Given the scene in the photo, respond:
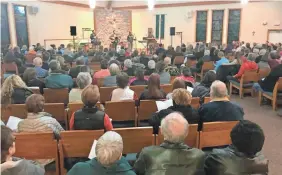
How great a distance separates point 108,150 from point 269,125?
3.45 metres

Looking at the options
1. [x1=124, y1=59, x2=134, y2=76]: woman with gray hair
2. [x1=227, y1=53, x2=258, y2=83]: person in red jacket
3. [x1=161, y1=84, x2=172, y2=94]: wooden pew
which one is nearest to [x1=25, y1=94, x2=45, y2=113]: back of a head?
[x1=161, y1=84, x2=172, y2=94]: wooden pew

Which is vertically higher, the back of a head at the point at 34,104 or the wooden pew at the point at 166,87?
the back of a head at the point at 34,104

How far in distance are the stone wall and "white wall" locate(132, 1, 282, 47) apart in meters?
0.91

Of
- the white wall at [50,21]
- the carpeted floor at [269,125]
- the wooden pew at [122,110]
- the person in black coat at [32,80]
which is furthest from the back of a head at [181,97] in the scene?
the white wall at [50,21]

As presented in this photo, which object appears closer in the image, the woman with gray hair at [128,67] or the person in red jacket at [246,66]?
the woman with gray hair at [128,67]

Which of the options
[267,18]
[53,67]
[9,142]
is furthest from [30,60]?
[267,18]

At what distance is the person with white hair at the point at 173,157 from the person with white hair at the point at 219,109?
0.92 metres

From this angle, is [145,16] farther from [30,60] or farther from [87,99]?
[87,99]

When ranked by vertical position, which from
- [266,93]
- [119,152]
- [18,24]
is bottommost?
[266,93]

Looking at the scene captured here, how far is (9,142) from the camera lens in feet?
5.03

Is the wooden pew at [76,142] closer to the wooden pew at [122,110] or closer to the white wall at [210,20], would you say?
the wooden pew at [122,110]

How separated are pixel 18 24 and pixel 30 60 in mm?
4092

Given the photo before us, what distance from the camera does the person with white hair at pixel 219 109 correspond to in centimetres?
255

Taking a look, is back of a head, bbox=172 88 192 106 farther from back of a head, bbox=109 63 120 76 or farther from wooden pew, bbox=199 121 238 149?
back of a head, bbox=109 63 120 76
